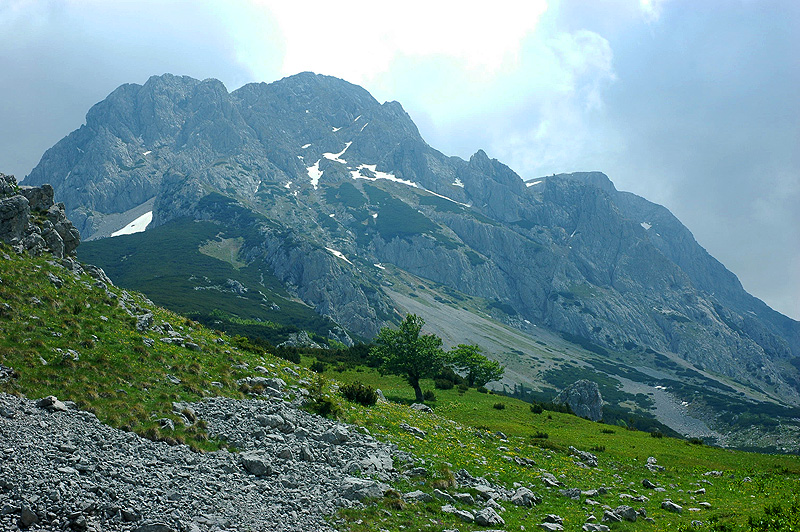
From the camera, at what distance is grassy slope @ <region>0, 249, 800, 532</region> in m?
16.0

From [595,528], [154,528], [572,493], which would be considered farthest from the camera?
[572,493]

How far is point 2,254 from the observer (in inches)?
1030

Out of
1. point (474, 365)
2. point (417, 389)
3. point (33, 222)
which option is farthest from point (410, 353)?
point (33, 222)

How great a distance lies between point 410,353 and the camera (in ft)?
154

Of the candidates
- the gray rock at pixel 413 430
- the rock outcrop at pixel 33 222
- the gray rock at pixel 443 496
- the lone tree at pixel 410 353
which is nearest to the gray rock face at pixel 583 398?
the lone tree at pixel 410 353

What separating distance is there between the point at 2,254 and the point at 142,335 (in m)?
10.2

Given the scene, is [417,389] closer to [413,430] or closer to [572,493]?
[413,430]

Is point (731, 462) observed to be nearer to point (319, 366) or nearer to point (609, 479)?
point (609, 479)

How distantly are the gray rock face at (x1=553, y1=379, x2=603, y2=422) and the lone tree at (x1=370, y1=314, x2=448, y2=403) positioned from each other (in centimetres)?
8329

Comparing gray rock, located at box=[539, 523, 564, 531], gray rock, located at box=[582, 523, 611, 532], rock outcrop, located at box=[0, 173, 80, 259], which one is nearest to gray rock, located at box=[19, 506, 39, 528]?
gray rock, located at box=[539, 523, 564, 531]

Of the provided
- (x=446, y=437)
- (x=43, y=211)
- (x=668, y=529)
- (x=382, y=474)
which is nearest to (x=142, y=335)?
(x=382, y=474)

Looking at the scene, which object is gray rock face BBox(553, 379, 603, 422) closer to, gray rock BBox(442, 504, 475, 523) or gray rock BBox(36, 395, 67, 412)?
gray rock BBox(442, 504, 475, 523)

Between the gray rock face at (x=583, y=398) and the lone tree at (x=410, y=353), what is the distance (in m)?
83.3

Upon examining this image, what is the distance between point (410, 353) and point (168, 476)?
34800 millimetres
